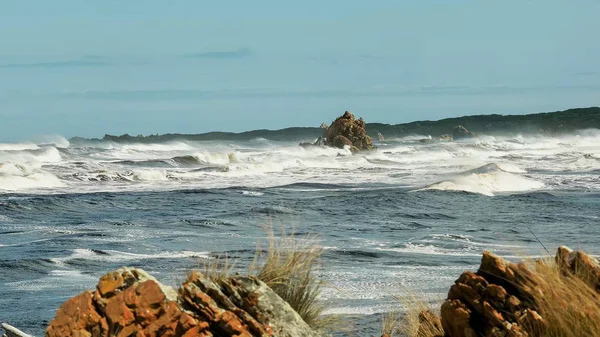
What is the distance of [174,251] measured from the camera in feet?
51.9

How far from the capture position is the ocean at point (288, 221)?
40.3ft

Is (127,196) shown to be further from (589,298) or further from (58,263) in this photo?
(589,298)

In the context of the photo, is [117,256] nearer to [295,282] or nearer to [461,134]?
[295,282]

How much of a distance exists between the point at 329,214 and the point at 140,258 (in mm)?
9382

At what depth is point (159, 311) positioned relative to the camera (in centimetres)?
525

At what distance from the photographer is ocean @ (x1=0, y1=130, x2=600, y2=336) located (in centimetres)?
1227

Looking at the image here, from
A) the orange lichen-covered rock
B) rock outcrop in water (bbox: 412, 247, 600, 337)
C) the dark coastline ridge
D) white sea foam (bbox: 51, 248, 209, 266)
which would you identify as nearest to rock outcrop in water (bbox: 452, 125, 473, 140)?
the dark coastline ridge

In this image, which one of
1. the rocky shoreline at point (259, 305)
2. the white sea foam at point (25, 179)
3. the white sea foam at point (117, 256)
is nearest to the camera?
the rocky shoreline at point (259, 305)

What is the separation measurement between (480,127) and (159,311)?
114455 mm

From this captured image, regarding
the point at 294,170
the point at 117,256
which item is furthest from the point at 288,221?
the point at 294,170

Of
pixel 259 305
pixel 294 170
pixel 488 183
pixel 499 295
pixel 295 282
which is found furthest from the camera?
pixel 294 170

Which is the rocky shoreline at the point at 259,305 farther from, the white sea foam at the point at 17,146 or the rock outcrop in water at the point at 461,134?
the rock outcrop in water at the point at 461,134

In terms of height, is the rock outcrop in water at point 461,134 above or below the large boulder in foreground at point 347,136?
below

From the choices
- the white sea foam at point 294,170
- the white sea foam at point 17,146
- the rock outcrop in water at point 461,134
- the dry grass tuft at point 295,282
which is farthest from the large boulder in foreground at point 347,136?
the dry grass tuft at point 295,282
